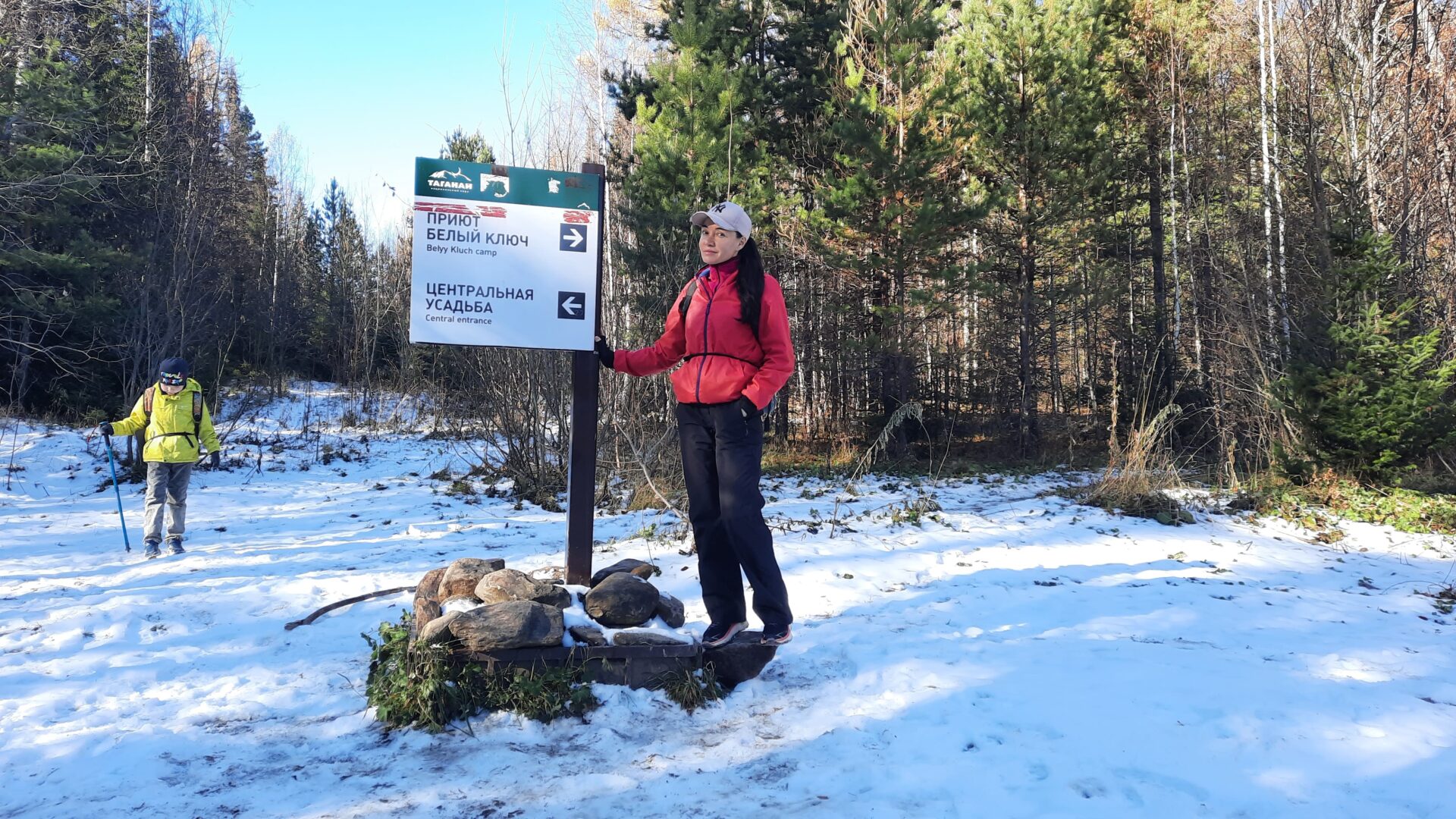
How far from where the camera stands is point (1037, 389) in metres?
16.4

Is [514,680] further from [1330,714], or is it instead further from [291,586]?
[1330,714]

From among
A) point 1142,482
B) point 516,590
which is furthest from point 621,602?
point 1142,482

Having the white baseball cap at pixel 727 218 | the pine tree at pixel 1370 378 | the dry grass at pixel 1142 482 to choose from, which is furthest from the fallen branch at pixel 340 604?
the pine tree at pixel 1370 378

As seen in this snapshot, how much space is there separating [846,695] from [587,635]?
3.87 feet

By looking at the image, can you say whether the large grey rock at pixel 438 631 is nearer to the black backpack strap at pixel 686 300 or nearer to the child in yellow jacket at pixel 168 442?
the black backpack strap at pixel 686 300

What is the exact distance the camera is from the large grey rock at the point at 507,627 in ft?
10.6

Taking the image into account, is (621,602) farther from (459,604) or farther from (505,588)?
(459,604)

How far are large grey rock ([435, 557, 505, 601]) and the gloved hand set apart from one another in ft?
4.07

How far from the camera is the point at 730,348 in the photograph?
332 centimetres

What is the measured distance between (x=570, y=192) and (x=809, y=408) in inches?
534

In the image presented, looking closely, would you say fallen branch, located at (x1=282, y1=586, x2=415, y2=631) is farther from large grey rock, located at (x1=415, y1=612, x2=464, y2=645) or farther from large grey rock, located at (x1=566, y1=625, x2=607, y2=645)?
large grey rock, located at (x1=566, y1=625, x2=607, y2=645)

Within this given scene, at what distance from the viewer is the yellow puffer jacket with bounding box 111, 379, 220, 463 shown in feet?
21.2

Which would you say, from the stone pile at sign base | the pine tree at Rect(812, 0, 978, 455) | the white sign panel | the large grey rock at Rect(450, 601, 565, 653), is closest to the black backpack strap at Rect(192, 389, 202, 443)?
the white sign panel

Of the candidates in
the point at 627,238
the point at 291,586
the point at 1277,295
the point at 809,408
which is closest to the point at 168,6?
the point at 627,238
